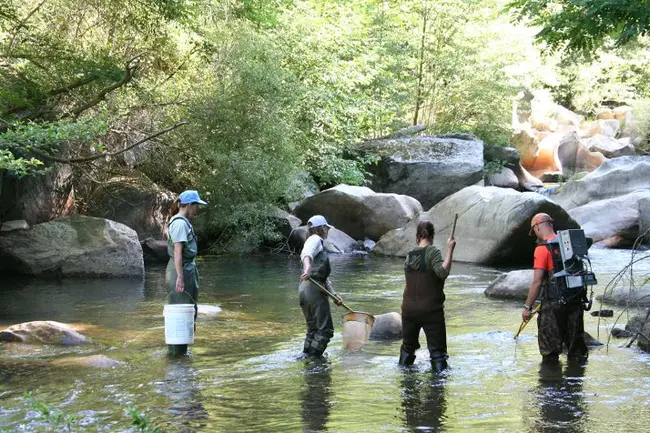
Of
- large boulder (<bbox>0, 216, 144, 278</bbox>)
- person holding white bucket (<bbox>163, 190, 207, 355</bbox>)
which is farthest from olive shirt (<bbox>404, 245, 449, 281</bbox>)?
large boulder (<bbox>0, 216, 144, 278</bbox>)

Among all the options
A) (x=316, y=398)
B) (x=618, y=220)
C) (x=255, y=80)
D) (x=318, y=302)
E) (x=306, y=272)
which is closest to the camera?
(x=316, y=398)

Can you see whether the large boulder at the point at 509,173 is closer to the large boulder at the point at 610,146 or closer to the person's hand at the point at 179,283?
the large boulder at the point at 610,146

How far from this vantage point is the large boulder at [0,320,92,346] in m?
10.1

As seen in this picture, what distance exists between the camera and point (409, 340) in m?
8.23

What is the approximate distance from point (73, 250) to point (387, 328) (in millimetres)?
8570

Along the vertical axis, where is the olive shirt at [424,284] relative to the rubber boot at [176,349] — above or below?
above

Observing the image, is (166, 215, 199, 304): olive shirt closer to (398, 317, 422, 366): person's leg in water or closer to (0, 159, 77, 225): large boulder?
→ (398, 317, 422, 366): person's leg in water

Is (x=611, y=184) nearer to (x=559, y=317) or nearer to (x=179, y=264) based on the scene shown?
(x=559, y=317)

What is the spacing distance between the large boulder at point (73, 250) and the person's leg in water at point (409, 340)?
9.79 meters

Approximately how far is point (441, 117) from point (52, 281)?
21.1 metres

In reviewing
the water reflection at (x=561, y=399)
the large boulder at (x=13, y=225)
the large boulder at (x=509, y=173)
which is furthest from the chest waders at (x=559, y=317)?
the large boulder at (x=509, y=173)

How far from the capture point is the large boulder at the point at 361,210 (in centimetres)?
2267

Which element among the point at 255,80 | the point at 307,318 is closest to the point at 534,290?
the point at 307,318

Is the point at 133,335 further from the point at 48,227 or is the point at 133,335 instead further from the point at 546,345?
the point at 48,227
